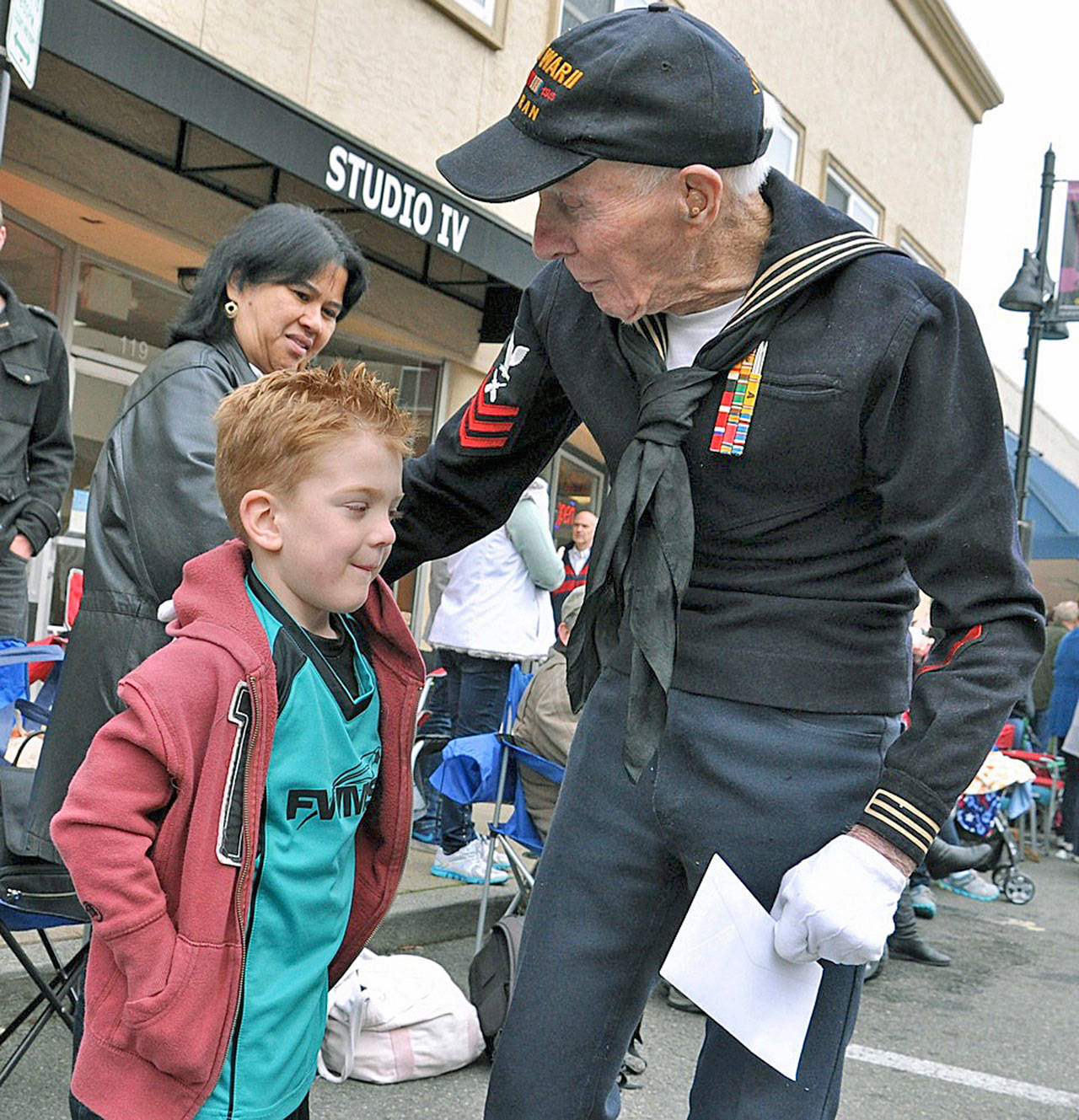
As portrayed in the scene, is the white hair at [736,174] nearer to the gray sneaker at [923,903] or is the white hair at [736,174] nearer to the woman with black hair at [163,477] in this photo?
the woman with black hair at [163,477]

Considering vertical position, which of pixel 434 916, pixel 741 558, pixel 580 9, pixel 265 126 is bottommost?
pixel 434 916

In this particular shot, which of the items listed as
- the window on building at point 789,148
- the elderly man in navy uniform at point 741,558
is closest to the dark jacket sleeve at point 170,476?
the elderly man in navy uniform at point 741,558

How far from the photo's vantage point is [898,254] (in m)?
1.83

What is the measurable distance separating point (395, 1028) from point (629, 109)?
2.73m

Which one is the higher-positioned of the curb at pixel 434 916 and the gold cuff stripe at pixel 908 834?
the gold cuff stripe at pixel 908 834

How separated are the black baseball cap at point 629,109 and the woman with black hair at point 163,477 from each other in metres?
1.00

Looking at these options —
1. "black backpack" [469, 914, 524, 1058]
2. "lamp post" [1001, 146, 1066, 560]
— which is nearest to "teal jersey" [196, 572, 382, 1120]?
"black backpack" [469, 914, 524, 1058]

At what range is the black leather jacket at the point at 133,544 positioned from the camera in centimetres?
256

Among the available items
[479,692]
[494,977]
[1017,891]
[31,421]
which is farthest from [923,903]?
[31,421]

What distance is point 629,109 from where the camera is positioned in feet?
5.73

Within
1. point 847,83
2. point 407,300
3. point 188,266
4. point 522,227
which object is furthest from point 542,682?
point 847,83

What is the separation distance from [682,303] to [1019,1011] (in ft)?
14.4

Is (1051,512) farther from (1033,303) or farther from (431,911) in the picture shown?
(431,911)

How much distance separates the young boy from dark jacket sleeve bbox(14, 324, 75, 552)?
2834 mm
